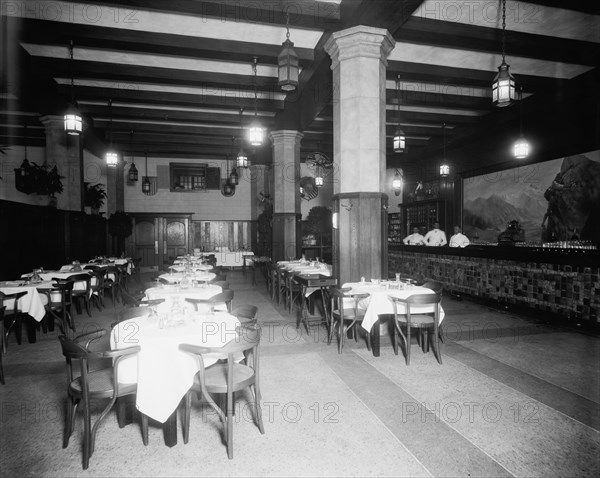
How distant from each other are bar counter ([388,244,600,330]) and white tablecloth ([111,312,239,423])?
522 centimetres

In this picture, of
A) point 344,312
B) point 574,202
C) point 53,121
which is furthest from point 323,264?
point 53,121

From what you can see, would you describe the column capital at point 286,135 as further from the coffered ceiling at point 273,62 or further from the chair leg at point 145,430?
the chair leg at point 145,430

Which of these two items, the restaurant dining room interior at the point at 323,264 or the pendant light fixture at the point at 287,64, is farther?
the pendant light fixture at the point at 287,64

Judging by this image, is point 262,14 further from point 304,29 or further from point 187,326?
point 187,326

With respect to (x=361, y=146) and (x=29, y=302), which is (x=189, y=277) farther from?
(x=361, y=146)

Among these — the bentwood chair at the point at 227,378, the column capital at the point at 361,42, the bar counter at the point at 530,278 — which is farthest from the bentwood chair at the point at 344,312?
the column capital at the point at 361,42

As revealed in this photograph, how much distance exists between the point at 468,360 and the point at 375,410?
173 centimetres

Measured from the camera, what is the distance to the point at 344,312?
4914 millimetres

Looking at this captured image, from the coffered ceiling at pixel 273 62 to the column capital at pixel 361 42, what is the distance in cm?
12

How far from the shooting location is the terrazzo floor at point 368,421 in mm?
2482

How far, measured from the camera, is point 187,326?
3023 mm

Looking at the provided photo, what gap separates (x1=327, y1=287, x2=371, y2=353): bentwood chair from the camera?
182 inches

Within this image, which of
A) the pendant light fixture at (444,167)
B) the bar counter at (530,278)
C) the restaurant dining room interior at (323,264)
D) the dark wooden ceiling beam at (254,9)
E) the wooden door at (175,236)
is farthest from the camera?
the wooden door at (175,236)

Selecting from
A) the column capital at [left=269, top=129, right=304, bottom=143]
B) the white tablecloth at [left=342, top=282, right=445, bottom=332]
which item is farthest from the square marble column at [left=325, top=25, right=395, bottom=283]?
the column capital at [left=269, top=129, right=304, bottom=143]
